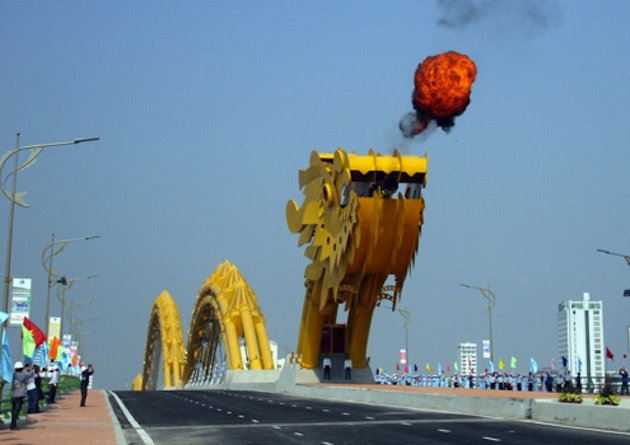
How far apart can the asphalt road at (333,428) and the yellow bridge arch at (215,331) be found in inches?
1899

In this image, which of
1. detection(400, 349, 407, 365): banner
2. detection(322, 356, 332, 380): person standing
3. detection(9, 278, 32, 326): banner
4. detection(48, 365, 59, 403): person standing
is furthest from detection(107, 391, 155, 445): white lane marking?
detection(400, 349, 407, 365): banner

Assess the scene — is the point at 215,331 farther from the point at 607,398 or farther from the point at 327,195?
the point at 607,398

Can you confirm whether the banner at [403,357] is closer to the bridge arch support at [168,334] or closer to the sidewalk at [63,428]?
the bridge arch support at [168,334]

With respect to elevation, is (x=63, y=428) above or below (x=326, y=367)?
below

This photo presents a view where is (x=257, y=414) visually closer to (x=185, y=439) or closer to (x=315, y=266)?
(x=185, y=439)

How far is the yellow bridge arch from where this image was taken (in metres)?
90.2

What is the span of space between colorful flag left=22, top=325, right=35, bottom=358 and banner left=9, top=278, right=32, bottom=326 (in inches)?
122

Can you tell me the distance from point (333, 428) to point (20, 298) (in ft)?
56.2

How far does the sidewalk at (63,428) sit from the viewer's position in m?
24.4

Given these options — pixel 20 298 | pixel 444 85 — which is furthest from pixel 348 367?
pixel 20 298

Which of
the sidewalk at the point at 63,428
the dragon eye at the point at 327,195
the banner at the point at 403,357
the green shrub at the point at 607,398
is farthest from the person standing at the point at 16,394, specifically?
the banner at the point at 403,357

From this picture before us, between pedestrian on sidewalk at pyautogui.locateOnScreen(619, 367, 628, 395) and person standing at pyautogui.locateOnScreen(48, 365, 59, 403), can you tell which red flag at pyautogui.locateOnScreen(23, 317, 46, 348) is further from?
pedestrian on sidewalk at pyautogui.locateOnScreen(619, 367, 628, 395)

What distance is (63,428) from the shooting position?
29.1 meters

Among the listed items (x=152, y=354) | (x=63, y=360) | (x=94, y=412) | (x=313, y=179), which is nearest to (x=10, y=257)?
(x=94, y=412)
